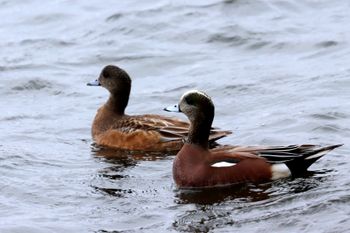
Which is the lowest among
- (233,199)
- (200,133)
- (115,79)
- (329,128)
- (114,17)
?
(233,199)

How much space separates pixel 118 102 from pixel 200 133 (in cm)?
320

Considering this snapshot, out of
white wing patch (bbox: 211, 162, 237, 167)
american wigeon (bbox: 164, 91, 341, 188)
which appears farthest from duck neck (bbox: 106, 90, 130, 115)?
white wing patch (bbox: 211, 162, 237, 167)

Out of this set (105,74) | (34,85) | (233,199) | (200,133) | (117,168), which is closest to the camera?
(233,199)

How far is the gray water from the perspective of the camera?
10094 millimetres

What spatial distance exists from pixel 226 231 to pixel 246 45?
31.5 ft

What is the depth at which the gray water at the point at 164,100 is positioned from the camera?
10.1m

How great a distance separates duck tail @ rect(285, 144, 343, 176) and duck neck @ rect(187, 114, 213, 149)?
92cm

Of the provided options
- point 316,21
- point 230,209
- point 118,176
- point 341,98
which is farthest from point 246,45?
point 230,209

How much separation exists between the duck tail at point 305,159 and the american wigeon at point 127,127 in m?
1.96

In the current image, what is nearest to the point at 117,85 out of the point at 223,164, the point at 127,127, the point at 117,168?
the point at 127,127

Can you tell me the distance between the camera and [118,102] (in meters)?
14.4

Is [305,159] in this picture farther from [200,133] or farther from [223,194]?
[200,133]

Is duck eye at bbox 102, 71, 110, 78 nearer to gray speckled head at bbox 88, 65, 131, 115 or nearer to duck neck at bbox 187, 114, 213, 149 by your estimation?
gray speckled head at bbox 88, 65, 131, 115

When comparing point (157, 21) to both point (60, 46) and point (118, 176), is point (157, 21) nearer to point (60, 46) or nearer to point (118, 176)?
point (60, 46)
